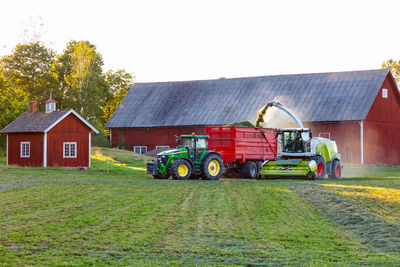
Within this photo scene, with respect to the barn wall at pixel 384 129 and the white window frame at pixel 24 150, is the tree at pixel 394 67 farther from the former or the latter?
the white window frame at pixel 24 150

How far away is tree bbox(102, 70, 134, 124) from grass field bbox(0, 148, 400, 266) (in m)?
62.2

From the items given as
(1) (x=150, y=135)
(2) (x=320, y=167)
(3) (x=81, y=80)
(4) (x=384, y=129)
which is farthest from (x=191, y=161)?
(3) (x=81, y=80)

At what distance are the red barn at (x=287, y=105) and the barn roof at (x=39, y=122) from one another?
1406cm

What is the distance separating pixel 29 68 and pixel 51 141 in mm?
36985

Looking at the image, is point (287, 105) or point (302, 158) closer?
point (302, 158)

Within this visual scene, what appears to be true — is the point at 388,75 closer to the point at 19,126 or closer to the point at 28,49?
the point at 19,126

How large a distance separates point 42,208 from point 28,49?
207 feet

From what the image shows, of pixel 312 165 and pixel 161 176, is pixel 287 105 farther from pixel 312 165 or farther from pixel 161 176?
pixel 161 176

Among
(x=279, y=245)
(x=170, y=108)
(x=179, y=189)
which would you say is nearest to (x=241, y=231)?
(x=279, y=245)

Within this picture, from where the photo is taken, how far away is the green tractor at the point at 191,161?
29547mm

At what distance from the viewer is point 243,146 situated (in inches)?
1249

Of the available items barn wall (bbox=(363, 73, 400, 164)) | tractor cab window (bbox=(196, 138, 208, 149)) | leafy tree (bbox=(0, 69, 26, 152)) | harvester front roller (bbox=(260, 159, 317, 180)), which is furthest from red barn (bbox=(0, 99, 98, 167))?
barn wall (bbox=(363, 73, 400, 164))

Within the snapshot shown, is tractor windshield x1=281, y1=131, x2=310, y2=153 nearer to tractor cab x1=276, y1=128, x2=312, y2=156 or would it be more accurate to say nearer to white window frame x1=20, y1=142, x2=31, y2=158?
tractor cab x1=276, y1=128, x2=312, y2=156

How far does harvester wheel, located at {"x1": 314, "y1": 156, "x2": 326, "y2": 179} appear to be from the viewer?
32.3 m
